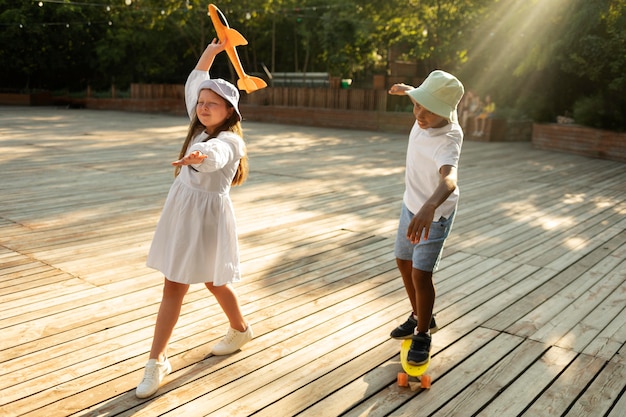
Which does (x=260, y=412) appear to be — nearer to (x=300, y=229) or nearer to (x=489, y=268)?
(x=489, y=268)

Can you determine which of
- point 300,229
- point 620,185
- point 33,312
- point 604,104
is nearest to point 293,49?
point 604,104

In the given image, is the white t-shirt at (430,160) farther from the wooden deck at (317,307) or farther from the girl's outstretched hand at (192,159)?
the girl's outstretched hand at (192,159)

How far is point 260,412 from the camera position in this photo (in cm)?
290

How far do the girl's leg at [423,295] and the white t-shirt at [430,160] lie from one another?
30cm

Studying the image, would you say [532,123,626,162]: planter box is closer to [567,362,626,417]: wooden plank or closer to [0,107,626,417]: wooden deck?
[0,107,626,417]: wooden deck

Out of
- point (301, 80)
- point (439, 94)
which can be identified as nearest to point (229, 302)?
point (439, 94)

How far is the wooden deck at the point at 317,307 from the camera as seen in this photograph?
3076 millimetres

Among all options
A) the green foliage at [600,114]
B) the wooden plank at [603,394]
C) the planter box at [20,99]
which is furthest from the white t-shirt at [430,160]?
the planter box at [20,99]

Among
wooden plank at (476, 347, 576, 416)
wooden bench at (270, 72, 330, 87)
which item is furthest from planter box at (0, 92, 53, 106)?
wooden plank at (476, 347, 576, 416)

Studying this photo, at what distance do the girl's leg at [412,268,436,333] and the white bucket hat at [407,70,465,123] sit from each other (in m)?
0.81

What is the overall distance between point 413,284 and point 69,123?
751 inches

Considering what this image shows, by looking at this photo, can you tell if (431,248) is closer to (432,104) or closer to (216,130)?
(432,104)

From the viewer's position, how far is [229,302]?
3.43m

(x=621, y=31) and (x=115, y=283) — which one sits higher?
(x=621, y=31)
